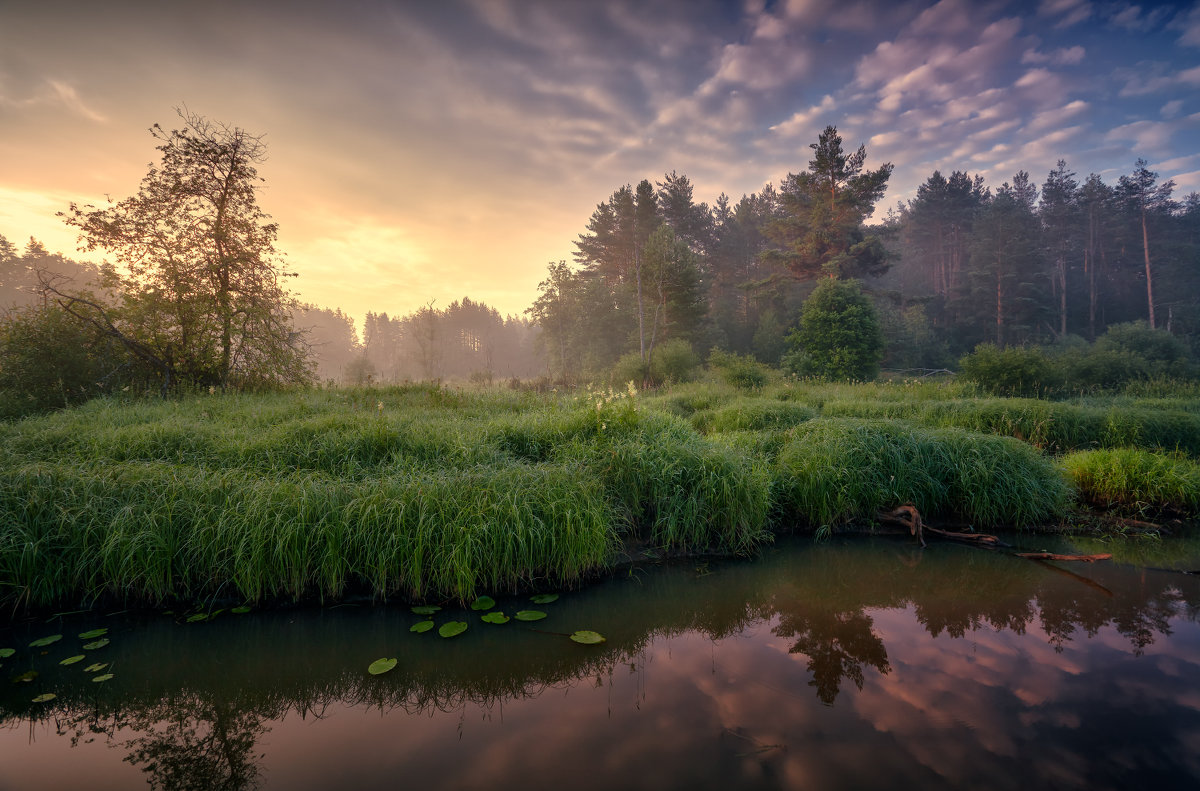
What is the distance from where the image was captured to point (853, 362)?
23.6 m

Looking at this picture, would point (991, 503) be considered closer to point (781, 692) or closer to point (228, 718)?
point (781, 692)

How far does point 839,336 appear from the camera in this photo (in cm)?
2373

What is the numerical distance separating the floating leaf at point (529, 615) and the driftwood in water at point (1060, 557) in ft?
18.5

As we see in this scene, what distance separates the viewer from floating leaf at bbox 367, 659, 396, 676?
354 cm

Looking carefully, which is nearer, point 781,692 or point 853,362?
point 781,692

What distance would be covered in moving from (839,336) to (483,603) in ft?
78.2

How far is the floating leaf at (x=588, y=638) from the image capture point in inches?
155

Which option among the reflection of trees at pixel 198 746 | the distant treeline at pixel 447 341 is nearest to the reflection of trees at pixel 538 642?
the reflection of trees at pixel 198 746

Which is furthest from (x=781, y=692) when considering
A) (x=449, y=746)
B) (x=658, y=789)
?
(x=449, y=746)

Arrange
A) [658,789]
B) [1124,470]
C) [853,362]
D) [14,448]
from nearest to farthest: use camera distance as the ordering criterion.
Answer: [658,789] < [14,448] < [1124,470] < [853,362]

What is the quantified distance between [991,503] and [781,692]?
5.40 metres

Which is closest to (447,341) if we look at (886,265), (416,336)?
(416,336)

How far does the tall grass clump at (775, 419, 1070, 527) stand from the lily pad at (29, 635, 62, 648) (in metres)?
7.54

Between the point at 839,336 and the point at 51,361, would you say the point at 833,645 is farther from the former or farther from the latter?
the point at 839,336
